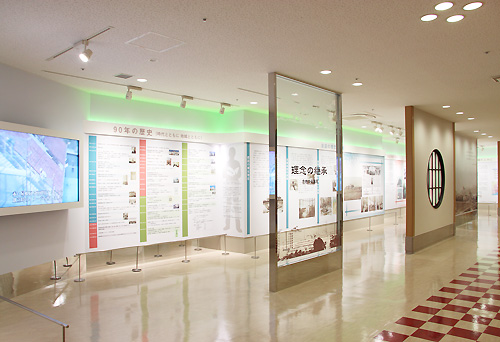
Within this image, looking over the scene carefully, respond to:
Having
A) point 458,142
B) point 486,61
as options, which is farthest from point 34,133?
point 458,142

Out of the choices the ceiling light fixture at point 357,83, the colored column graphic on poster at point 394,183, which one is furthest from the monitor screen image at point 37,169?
the colored column graphic on poster at point 394,183

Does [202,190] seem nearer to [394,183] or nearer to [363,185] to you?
[363,185]

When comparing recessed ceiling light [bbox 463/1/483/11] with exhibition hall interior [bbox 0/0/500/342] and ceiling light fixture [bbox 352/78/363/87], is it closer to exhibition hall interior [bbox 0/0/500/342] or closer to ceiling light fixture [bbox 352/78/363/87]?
exhibition hall interior [bbox 0/0/500/342]

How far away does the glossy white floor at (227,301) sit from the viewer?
4.84 metres

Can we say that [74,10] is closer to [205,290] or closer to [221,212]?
[205,290]

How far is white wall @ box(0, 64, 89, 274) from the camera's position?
6199 mm

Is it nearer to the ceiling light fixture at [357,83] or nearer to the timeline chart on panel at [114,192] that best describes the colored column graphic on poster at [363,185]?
the ceiling light fixture at [357,83]

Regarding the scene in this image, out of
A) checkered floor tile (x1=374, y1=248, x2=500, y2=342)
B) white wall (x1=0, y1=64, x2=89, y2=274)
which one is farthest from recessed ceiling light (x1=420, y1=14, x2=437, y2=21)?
white wall (x1=0, y1=64, x2=89, y2=274)

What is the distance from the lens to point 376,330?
4.82 m

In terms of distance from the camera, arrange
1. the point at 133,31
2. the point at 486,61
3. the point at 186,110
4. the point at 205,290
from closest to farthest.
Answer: the point at 133,31 < the point at 486,61 < the point at 205,290 < the point at 186,110

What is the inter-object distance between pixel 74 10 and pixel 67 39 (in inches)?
40.3

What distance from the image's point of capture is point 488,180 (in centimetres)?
2239

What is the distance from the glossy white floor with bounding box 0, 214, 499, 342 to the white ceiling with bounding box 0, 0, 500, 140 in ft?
12.4

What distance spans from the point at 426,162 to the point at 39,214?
9854mm
